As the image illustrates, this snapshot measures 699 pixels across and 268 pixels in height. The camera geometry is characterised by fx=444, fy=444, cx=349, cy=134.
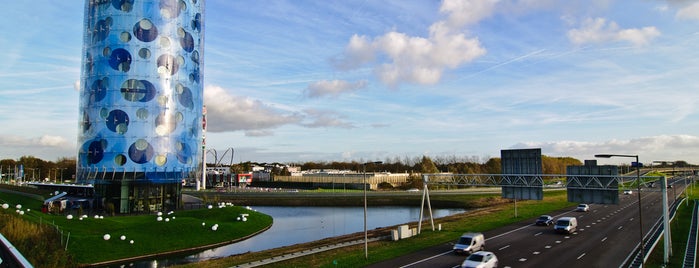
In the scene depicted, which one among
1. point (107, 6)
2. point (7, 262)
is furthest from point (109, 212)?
point (7, 262)

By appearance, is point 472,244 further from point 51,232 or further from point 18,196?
point 18,196

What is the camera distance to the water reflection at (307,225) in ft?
180

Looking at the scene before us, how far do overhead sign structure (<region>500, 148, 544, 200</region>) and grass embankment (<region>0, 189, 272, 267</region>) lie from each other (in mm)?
37850

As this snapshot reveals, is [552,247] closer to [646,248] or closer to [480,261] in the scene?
[646,248]

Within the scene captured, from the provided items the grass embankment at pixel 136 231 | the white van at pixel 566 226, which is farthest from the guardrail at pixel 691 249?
the grass embankment at pixel 136 231

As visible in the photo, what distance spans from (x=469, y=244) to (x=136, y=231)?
4048 centimetres

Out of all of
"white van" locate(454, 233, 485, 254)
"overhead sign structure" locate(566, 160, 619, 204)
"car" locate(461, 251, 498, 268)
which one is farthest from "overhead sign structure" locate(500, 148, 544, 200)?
"car" locate(461, 251, 498, 268)

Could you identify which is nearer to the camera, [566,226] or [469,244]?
[469,244]

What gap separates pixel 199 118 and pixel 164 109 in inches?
348

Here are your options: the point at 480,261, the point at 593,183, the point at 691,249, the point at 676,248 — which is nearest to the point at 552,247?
the point at 593,183

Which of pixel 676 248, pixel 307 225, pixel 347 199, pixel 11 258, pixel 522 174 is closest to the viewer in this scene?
pixel 11 258

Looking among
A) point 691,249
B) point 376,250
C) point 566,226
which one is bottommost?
point 376,250

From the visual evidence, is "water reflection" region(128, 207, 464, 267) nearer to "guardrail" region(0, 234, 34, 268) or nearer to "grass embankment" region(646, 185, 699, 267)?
"guardrail" region(0, 234, 34, 268)

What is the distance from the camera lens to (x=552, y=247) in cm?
4588
